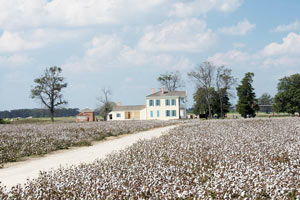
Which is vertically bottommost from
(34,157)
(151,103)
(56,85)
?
(34,157)

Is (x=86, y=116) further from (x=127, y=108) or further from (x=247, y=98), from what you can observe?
(x=247, y=98)

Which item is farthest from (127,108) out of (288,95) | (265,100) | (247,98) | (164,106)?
(265,100)

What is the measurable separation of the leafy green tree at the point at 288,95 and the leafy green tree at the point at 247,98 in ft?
29.0

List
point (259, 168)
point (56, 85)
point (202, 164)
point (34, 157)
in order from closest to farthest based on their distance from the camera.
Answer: point (259, 168)
point (202, 164)
point (34, 157)
point (56, 85)

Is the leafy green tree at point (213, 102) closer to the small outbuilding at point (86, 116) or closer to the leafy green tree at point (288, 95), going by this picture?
the leafy green tree at point (288, 95)

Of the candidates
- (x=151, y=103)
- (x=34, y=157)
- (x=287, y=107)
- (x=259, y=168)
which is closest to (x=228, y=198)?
(x=259, y=168)

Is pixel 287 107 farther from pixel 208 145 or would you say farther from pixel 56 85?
pixel 208 145

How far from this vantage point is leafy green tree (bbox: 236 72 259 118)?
62250mm

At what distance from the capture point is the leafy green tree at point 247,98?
62250 millimetres

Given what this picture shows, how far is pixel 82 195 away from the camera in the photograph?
5254 millimetres

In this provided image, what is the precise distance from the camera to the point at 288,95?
67.8 m

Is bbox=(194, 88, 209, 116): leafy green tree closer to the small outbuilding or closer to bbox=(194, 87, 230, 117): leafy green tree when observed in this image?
bbox=(194, 87, 230, 117): leafy green tree

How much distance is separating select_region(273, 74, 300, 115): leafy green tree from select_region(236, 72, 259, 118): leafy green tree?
884 centimetres

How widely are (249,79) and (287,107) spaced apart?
11322 millimetres
